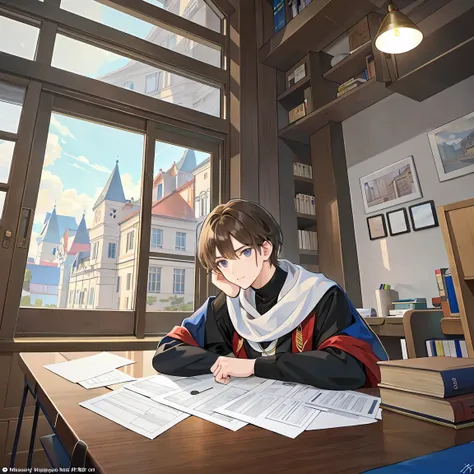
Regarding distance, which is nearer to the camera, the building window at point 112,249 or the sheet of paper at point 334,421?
the sheet of paper at point 334,421

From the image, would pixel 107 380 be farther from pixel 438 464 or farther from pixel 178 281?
pixel 178 281

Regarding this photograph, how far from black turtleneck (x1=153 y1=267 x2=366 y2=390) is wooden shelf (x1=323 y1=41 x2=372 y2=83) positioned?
6.99 ft

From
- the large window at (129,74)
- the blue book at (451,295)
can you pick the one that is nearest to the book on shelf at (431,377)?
the blue book at (451,295)

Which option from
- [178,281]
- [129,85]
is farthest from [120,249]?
[129,85]

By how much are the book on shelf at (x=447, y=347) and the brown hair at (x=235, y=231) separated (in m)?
0.95

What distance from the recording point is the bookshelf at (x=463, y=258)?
136 centimetres

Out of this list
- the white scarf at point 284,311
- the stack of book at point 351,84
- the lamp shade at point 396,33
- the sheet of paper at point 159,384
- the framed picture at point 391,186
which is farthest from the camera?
the stack of book at point 351,84

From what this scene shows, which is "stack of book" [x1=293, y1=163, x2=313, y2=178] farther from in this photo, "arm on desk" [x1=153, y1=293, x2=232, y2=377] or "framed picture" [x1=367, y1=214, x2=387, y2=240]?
"arm on desk" [x1=153, y1=293, x2=232, y2=377]

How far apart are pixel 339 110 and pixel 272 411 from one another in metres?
2.60

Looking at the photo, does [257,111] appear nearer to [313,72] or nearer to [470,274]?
[313,72]

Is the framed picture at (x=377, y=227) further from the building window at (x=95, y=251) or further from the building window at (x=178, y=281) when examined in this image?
the building window at (x=95, y=251)

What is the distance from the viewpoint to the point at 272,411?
0.61 m

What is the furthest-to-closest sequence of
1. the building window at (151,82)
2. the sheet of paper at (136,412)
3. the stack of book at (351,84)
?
1. the building window at (151,82)
2. the stack of book at (351,84)
3. the sheet of paper at (136,412)

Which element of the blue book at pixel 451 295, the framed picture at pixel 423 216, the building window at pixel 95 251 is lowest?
the blue book at pixel 451 295
